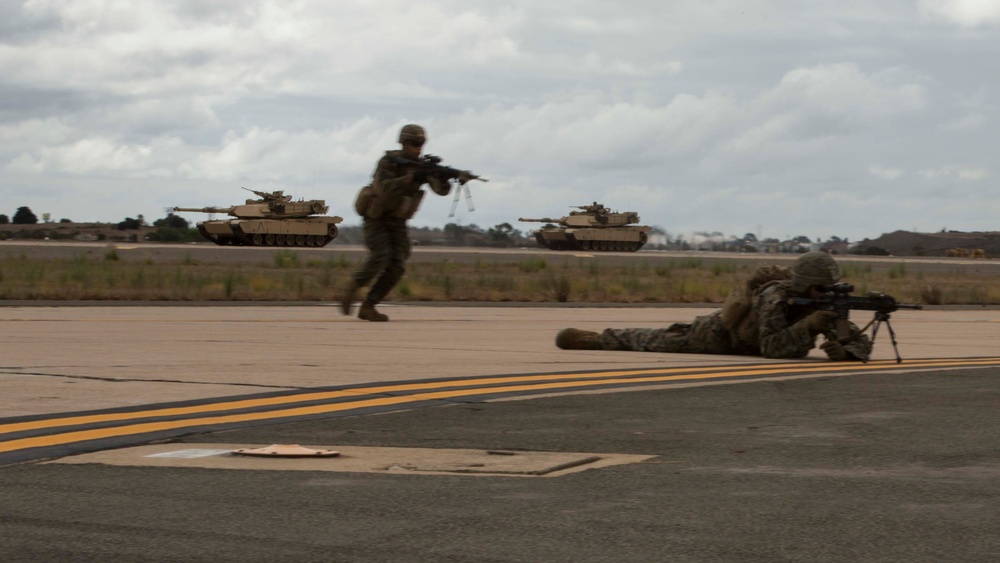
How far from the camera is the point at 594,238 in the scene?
82.3m

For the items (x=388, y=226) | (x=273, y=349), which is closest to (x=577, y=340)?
(x=273, y=349)

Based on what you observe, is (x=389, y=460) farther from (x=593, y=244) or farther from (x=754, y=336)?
(x=593, y=244)

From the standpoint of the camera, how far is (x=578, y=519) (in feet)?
15.8

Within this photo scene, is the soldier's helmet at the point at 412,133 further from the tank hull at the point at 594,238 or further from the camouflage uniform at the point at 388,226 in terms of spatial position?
the tank hull at the point at 594,238

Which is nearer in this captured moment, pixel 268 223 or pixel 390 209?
pixel 390 209

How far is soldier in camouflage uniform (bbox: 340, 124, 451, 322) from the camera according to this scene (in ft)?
49.7

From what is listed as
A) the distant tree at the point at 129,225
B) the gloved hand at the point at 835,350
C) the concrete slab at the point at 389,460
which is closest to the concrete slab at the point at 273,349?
the gloved hand at the point at 835,350

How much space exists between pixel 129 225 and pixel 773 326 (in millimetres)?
106185

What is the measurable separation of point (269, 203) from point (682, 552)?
66.5m

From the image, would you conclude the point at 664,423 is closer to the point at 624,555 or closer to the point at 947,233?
the point at 624,555

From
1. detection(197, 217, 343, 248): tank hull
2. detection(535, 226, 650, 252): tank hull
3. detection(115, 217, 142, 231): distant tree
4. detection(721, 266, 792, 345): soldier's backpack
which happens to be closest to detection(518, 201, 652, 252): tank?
detection(535, 226, 650, 252): tank hull

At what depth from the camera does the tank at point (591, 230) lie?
82.1m

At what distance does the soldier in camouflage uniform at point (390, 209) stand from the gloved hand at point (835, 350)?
5436mm

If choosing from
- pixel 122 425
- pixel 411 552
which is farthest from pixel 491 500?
pixel 122 425
